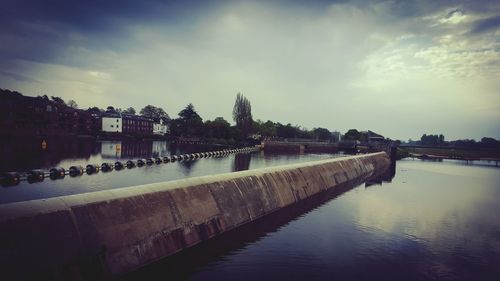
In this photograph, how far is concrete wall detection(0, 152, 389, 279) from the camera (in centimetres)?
1352

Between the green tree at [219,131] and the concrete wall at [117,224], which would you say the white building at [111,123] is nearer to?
the green tree at [219,131]

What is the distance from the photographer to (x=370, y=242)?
25375mm

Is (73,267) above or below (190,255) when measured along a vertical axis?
above

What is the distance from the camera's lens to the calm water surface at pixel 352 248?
1912cm

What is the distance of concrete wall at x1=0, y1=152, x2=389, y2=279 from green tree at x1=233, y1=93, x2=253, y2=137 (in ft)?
467

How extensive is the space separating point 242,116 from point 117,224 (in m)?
157

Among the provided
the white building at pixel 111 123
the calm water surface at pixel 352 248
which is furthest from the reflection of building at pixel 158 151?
the white building at pixel 111 123

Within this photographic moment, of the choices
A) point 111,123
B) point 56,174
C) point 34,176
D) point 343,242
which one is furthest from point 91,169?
point 111,123

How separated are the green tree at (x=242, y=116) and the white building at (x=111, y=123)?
71.0 m

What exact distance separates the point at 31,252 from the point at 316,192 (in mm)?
36868

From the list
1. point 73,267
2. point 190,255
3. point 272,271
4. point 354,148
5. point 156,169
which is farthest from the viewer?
point 354,148

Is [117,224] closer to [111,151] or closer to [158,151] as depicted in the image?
[111,151]

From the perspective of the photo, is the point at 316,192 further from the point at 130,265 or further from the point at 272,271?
the point at 130,265

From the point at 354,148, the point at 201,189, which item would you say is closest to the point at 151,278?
the point at 201,189
